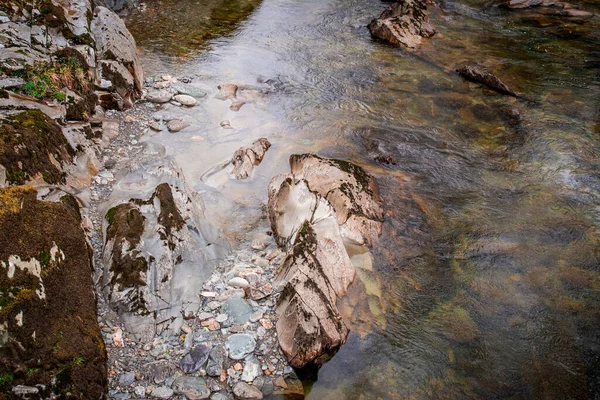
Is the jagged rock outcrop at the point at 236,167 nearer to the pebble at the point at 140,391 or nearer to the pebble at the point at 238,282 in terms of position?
the pebble at the point at 238,282

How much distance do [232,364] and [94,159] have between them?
5.54 meters

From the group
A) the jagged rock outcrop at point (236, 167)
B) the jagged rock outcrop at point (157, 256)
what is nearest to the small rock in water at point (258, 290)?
the jagged rock outcrop at point (157, 256)

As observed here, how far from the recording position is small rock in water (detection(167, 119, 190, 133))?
1069 centimetres

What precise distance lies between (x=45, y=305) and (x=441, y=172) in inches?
340

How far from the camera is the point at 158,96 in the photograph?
1172 cm

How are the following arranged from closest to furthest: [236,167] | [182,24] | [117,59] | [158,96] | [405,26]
Result: [236,167] < [117,59] < [158,96] < [405,26] < [182,24]

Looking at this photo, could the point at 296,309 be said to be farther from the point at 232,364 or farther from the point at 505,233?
the point at 505,233

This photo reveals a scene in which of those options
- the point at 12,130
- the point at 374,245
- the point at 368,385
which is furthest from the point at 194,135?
the point at 368,385

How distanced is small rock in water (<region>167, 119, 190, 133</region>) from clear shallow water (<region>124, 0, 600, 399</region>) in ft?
0.61

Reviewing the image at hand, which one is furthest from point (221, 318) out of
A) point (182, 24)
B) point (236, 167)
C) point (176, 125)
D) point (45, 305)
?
point (182, 24)

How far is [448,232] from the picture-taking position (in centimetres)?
845

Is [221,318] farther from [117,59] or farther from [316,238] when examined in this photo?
[117,59]

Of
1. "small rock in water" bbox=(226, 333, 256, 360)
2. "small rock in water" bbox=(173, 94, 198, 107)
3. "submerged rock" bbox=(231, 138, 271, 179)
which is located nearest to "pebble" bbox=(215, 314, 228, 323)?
"small rock in water" bbox=(226, 333, 256, 360)

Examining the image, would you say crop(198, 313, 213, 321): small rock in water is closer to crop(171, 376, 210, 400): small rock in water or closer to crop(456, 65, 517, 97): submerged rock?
crop(171, 376, 210, 400): small rock in water
